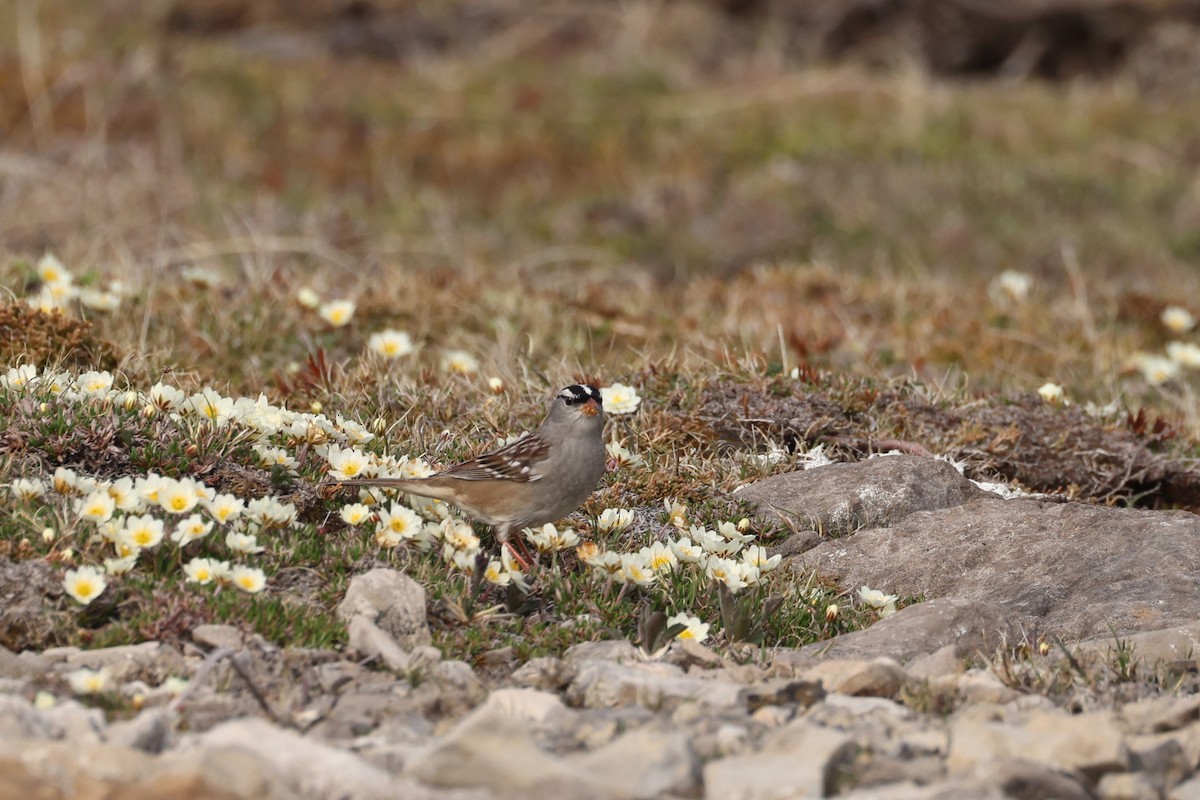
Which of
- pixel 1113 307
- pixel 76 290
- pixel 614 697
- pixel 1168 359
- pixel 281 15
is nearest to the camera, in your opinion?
pixel 614 697

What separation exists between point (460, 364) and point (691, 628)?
10.2 ft

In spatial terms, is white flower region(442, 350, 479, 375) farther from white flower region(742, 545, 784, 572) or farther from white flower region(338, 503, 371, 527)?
white flower region(742, 545, 784, 572)

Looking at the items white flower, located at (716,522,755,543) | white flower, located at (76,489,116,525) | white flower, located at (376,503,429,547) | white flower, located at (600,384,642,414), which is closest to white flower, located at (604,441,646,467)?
white flower, located at (600,384,642,414)

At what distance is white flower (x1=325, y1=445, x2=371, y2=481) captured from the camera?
5742 mm

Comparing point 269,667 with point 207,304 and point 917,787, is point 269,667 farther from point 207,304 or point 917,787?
point 207,304

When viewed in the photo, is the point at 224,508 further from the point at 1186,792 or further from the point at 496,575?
the point at 1186,792

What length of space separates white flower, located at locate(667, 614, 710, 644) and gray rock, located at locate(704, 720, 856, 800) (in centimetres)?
114

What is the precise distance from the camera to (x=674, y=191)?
16.1 m

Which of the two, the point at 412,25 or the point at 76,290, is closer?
the point at 76,290

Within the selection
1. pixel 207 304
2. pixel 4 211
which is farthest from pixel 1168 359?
pixel 4 211

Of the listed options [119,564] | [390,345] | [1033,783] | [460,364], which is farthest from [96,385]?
[1033,783]

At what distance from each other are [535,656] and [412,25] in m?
17.3

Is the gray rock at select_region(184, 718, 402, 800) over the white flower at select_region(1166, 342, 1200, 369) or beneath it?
over

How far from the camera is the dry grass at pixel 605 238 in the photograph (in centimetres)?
732
